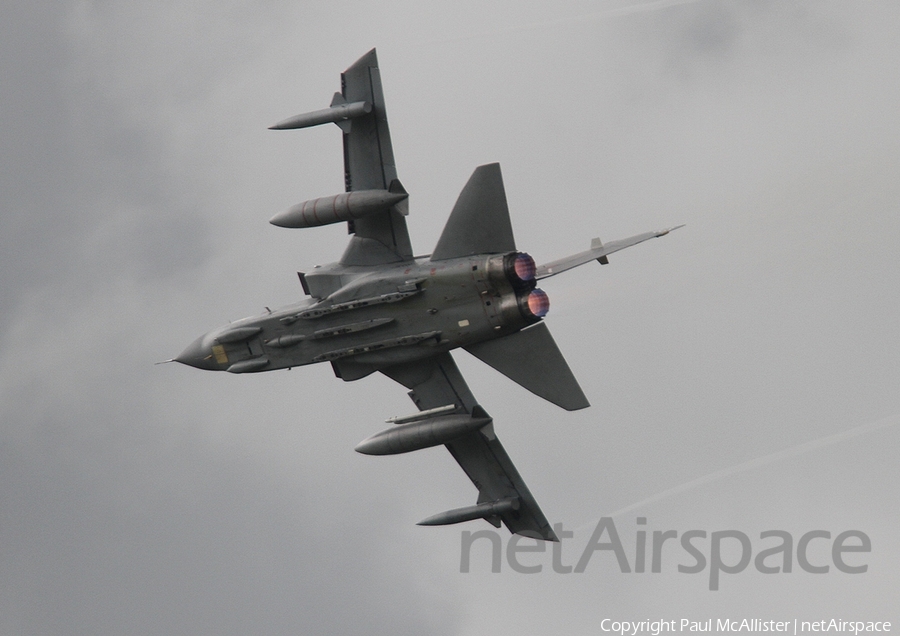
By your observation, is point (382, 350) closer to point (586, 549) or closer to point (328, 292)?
point (328, 292)

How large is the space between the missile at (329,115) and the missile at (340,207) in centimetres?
181

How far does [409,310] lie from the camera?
39.8 m

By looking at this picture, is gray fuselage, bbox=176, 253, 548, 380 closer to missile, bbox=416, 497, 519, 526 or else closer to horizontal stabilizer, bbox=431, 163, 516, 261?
horizontal stabilizer, bbox=431, 163, 516, 261

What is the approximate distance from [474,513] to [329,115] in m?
10.6

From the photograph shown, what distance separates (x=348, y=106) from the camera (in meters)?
40.6

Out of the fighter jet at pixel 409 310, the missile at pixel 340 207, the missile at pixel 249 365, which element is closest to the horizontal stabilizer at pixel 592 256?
the fighter jet at pixel 409 310

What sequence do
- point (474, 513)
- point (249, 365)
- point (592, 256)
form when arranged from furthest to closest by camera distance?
point (474, 513) → point (249, 365) → point (592, 256)

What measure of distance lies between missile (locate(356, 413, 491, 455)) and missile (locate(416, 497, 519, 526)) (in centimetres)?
276

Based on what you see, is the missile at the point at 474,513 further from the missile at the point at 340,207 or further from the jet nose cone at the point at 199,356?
the missile at the point at 340,207

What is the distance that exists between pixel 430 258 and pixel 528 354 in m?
3.23

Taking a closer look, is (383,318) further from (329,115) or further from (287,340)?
(329,115)

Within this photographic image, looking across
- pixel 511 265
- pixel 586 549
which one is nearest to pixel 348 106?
pixel 511 265

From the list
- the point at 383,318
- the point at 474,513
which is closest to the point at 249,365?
the point at 383,318

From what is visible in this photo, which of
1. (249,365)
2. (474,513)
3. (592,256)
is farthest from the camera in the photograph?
(474,513)
